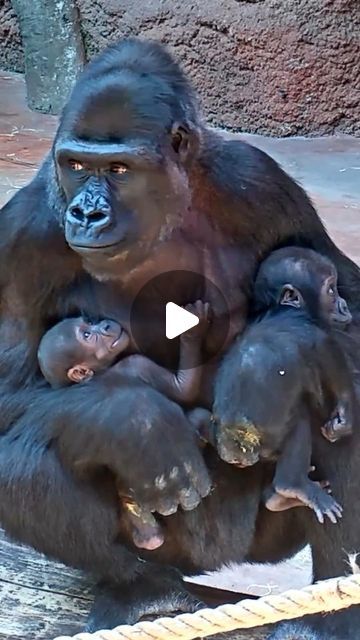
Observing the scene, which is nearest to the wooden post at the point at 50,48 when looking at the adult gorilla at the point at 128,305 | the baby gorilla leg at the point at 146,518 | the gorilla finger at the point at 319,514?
the adult gorilla at the point at 128,305

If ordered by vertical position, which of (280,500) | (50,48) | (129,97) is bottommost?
(50,48)

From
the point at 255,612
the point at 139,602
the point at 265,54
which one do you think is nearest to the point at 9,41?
the point at 265,54

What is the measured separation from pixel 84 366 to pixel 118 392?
0.45 feet

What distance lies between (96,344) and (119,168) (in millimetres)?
325

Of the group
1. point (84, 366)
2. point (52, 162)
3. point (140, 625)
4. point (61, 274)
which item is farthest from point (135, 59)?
point (140, 625)

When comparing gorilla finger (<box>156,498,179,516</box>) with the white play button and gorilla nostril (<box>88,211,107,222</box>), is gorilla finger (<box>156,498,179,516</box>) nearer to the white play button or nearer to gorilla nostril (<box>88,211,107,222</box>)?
the white play button

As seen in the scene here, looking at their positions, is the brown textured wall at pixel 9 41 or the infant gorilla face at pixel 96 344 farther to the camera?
the brown textured wall at pixel 9 41

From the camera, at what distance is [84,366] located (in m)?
2.27

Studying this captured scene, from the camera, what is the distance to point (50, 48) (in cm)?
705

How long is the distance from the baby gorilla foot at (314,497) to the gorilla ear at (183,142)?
637 millimetres

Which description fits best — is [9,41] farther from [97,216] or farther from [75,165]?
[97,216]

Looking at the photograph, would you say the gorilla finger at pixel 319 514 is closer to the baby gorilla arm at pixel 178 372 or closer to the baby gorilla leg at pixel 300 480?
the baby gorilla leg at pixel 300 480

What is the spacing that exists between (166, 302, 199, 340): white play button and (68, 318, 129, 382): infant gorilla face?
0.08 m

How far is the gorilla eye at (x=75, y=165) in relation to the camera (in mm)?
2159
